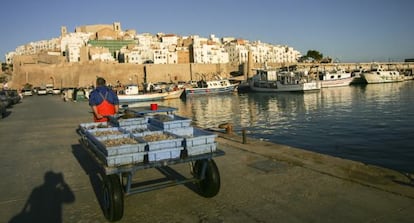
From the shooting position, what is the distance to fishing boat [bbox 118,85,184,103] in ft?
152

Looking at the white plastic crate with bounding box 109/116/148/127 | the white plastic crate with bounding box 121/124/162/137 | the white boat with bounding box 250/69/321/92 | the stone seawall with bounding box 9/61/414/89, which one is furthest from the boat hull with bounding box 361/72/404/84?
the white plastic crate with bounding box 121/124/162/137

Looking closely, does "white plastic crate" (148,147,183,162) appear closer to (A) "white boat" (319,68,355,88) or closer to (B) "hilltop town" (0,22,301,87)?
(A) "white boat" (319,68,355,88)

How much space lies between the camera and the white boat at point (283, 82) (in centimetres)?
4939

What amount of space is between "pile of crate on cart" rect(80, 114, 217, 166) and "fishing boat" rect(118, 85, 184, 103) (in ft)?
136

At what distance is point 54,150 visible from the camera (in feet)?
30.1

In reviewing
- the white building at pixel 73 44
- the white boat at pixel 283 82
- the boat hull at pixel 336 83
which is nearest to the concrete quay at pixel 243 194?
the white boat at pixel 283 82

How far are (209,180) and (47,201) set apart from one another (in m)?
2.44

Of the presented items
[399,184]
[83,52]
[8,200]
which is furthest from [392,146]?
[83,52]

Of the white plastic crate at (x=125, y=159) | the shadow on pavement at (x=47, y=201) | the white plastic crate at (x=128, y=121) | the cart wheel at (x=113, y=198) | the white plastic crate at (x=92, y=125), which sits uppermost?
the white plastic crate at (x=128, y=121)

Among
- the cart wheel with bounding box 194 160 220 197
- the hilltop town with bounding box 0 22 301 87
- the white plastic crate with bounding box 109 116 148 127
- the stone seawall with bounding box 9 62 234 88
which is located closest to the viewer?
the cart wheel with bounding box 194 160 220 197

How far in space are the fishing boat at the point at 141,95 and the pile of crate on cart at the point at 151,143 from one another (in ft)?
136

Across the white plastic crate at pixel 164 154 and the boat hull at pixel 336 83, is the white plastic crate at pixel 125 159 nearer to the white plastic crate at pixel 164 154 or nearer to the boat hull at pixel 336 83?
the white plastic crate at pixel 164 154

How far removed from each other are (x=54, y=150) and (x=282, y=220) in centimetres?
703

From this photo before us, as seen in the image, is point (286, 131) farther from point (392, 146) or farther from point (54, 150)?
point (54, 150)
